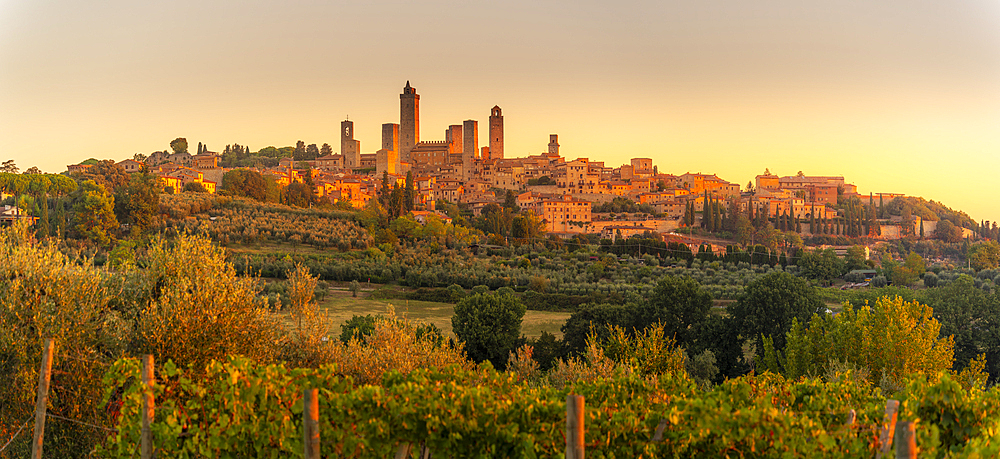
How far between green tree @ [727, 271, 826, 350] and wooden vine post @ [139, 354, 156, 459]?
64.4 feet

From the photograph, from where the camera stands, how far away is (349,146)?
9594 cm

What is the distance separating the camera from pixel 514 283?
1284 inches

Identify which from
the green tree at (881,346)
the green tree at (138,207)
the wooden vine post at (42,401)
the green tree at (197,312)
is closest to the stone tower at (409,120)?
the green tree at (138,207)

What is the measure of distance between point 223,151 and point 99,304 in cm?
9549

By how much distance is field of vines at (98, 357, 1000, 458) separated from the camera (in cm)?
374

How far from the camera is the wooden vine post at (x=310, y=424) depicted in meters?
3.76

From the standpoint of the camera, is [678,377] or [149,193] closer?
[678,377]

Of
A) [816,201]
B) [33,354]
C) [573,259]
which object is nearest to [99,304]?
[33,354]

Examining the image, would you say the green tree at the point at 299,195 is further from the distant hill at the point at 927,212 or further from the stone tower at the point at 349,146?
the distant hill at the point at 927,212

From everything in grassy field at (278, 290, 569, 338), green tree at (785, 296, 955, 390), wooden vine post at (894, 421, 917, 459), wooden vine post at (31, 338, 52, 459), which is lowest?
grassy field at (278, 290, 569, 338)

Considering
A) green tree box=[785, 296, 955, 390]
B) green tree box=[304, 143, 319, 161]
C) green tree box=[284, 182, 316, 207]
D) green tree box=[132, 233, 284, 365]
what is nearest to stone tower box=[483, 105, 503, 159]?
green tree box=[304, 143, 319, 161]

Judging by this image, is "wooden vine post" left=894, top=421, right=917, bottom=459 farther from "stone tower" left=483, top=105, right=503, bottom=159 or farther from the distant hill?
"stone tower" left=483, top=105, right=503, bottom=159

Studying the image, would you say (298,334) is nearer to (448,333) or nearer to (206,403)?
(206,403)

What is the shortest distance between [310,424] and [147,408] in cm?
138
